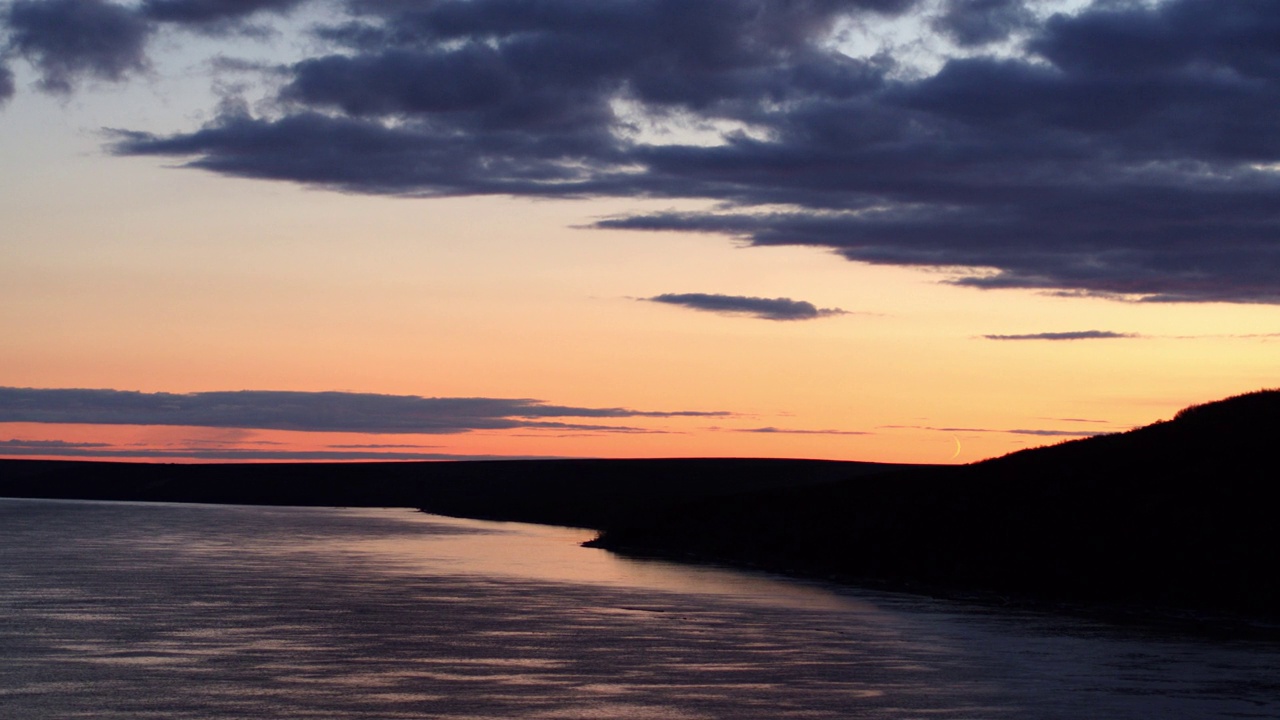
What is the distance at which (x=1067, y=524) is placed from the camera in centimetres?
5309

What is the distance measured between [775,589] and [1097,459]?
71.7ft

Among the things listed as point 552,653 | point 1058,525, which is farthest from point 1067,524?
point 552,653

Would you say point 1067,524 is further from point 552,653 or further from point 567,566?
point 552,653

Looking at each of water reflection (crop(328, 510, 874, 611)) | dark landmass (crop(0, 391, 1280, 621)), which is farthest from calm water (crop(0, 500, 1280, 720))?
dark landmass (crop(0, 391, 1280, 621))

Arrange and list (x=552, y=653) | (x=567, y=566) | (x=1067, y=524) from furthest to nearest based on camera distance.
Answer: (x=567, y=566)
(x=1067, y=524)
(x=552, y=653)

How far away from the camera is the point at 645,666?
88.6ft

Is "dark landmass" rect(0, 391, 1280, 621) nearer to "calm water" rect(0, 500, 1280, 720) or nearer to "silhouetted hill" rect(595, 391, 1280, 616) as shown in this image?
"silhouetted hill" rect(595, 391, 1280, 616)

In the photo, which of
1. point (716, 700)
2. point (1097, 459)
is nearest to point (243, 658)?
point (716, 700)

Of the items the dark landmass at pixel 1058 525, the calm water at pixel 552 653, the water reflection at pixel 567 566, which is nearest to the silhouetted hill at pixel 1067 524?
the dark landmass at pixel 1058 525

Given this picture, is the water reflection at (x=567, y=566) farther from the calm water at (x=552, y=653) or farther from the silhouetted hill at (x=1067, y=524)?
the silhouetted hill at (x=1067, y=524)

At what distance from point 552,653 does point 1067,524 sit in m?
30.5

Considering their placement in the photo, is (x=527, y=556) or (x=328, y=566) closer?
(x=328, y=566)

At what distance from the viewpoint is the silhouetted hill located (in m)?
45.7

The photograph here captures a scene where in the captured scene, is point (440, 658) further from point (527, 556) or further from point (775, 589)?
point (527, 556)
